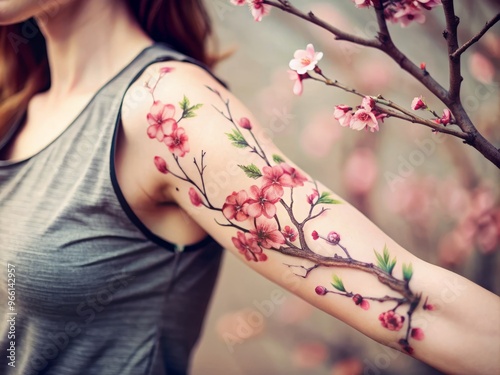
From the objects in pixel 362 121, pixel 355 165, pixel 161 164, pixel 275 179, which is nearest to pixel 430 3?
pixel 362 121

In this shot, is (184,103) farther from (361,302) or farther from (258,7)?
(361,302)

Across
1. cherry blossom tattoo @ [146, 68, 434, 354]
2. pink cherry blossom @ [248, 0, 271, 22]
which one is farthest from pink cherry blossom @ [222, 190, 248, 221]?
pink cherry blossom @ [248, 0, 271, 22]

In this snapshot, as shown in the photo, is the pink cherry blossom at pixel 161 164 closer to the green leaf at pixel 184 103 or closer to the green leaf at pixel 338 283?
the green leaf at pixel 184 103

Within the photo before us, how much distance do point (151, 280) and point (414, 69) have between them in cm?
48

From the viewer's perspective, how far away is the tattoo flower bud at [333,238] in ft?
1.88

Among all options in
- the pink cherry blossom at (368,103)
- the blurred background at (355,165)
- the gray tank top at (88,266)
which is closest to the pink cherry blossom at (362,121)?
the pink cherry blossom at (368,103)

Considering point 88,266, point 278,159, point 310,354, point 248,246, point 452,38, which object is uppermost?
point 452,38

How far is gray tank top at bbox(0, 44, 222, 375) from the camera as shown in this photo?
708 millimetres

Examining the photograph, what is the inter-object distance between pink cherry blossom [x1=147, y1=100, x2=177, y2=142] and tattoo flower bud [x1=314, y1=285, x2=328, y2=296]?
0.27 metres

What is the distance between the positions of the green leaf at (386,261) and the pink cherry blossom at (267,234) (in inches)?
4.5

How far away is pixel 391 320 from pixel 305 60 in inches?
11.8

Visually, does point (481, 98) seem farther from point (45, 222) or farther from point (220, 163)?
point (45, 222)

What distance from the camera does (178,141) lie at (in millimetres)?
651

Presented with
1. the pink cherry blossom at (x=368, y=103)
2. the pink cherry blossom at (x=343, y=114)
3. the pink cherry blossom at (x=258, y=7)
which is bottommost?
the pink cherry blossom at (x=343, y=114)
